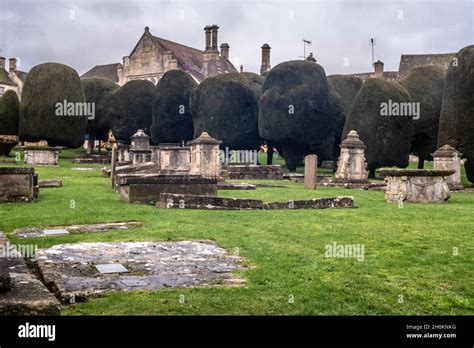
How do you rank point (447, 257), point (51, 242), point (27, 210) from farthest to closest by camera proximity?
point (27, 210)
point (51, 242)
point (447, 257)

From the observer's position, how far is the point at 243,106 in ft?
125

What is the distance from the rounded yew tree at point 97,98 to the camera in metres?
44.0

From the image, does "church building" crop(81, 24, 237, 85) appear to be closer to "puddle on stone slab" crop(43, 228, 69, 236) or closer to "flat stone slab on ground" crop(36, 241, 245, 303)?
"puddle on stone slab" crop(43, 228, 69, 236)

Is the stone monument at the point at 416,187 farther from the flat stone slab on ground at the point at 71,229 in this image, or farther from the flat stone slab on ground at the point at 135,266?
the flat stone slab on ground at the point at 135,266

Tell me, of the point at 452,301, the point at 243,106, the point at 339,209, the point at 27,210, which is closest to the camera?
the point at 452,301

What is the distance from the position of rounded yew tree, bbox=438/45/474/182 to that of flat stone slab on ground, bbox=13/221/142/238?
18.2 m

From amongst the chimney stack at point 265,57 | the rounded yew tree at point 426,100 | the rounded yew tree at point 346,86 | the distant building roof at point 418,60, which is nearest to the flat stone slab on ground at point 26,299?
the rounded yew tree at point 426,100

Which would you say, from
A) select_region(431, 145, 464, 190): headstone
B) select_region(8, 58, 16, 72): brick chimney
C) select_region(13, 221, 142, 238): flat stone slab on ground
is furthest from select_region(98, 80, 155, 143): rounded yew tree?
select_region(8, 58, 16, 72): brick chimney

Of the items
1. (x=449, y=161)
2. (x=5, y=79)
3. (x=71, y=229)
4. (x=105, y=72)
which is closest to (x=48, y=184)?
(x=71, y=229)

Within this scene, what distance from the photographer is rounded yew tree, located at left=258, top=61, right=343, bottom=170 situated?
112 ft

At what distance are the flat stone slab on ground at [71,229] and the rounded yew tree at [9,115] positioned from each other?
3365cm

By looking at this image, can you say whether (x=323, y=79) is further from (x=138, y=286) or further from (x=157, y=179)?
(x=138, y=286)
